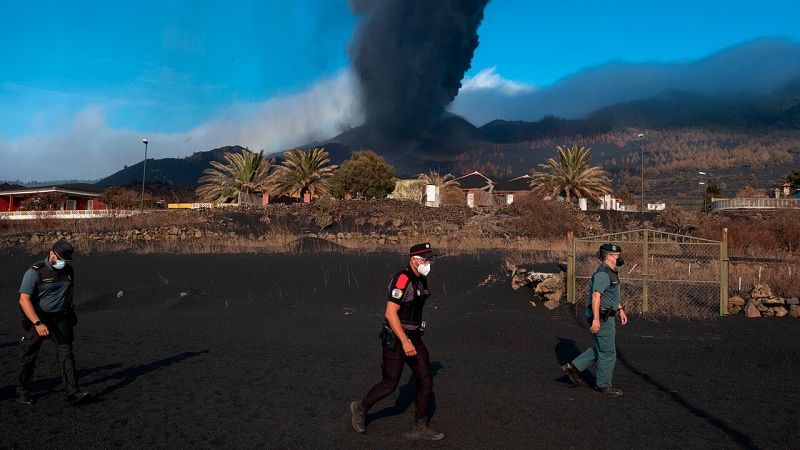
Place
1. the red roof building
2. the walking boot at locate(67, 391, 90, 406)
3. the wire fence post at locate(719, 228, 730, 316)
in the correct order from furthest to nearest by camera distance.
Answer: the red roof building < the wire fence post at locate(719, 228, 730, 316) < the walking boot at locate(67, 391, 90, 406)

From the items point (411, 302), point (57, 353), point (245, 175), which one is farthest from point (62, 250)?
point (245, 175)

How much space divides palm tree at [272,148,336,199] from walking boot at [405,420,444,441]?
4567cm

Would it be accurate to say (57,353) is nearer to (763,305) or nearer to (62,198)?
(763,305)

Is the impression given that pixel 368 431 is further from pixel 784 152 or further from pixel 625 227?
pixel 784 152

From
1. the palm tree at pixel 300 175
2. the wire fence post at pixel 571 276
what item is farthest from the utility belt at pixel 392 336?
the palm tree at pixel 300 175

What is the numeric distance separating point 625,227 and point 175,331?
30.0 meters

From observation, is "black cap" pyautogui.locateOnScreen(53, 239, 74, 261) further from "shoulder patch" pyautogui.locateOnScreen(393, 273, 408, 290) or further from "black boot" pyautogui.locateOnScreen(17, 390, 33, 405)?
"shoulder patch" pyautogui.locateOnScreen(393, 273, 408, 290)

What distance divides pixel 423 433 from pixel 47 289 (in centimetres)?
463

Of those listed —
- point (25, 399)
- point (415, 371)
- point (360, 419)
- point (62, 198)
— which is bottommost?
point (25, 399)

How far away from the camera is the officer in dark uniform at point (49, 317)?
7520mm

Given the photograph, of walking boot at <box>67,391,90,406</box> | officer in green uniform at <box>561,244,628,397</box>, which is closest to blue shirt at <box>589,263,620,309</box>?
officer in green uniform at <box>561,244,628,397</box>

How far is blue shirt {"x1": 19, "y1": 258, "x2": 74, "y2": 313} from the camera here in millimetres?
7559

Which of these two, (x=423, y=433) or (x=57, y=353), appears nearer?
(x=423, y=433)

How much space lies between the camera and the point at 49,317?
7.65m
